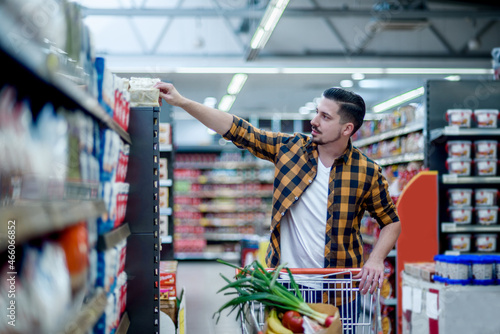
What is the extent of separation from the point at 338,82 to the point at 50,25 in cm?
1327

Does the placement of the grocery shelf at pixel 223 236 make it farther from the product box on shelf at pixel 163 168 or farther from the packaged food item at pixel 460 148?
the packaged food item at pixel 460 148

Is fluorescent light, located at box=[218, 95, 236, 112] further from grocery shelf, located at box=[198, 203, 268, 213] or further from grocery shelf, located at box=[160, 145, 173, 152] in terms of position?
grocery shelf, located at box=[160, 145, 173, 152]

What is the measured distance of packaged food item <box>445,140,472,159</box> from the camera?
204 inches

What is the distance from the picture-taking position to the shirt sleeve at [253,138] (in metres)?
2.72

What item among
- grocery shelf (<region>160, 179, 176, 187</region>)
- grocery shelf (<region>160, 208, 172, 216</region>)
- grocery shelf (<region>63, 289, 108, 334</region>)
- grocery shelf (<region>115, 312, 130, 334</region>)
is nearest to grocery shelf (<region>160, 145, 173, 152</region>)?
grocery shelf (<region>160, 179, 176, 187</region>)

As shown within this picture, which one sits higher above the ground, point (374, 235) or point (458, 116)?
point (458, 116)

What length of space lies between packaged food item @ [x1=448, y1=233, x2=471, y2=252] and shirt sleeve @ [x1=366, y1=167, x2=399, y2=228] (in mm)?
2867

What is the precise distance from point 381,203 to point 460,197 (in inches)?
114

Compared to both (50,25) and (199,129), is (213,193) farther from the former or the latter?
(50,25)

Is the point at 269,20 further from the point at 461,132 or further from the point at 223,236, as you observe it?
the point at 223,236

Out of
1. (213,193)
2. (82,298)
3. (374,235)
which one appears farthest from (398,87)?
(82,298)

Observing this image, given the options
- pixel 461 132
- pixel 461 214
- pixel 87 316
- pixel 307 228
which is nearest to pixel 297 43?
pixel 461 132

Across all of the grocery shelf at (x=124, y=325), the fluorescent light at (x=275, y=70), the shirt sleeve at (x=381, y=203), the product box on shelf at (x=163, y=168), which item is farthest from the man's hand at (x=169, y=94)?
the fluorescent light at (x=275, y=70)

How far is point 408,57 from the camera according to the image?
13.6 metres
